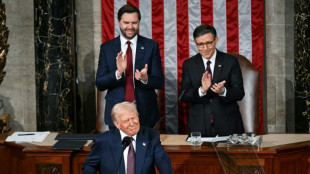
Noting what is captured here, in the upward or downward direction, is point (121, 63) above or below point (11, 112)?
above

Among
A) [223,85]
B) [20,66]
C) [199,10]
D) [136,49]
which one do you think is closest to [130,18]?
[136,49]

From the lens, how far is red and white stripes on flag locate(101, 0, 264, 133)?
23.0ft

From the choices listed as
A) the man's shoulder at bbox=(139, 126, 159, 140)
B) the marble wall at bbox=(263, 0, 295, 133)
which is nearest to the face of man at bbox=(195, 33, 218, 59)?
the man's shoulder at bbox=(139, 126, 159, 140)

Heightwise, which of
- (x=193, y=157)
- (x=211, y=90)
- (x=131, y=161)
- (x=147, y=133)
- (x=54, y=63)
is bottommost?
(x=193, y=157)

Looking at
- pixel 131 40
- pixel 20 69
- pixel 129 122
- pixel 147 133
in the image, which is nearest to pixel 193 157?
pixel 147 133

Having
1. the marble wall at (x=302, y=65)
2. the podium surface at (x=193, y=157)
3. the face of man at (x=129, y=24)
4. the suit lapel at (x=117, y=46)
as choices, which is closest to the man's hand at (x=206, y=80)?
the podium surface at (x=193, y=157)

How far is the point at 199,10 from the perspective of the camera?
23.1 ft

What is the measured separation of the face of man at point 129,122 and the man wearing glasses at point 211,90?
4.30 ft

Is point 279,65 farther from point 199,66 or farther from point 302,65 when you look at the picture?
point 199,66

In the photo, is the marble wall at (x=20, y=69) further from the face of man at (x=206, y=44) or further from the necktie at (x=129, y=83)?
the face of man at (x=206, y=44)

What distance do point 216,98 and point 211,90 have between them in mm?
86

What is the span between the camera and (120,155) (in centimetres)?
368

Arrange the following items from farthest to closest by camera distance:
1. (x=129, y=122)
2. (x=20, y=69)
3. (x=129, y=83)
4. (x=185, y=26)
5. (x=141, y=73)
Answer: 1. (x=20, y=69)
2. (x=185, y=26)
3. (x=129, y=83)
4. (x=141, y=73)
5. (x=129, y=122)

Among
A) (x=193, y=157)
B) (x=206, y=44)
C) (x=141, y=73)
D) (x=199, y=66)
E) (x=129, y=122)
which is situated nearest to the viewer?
(x=129, y=122)
